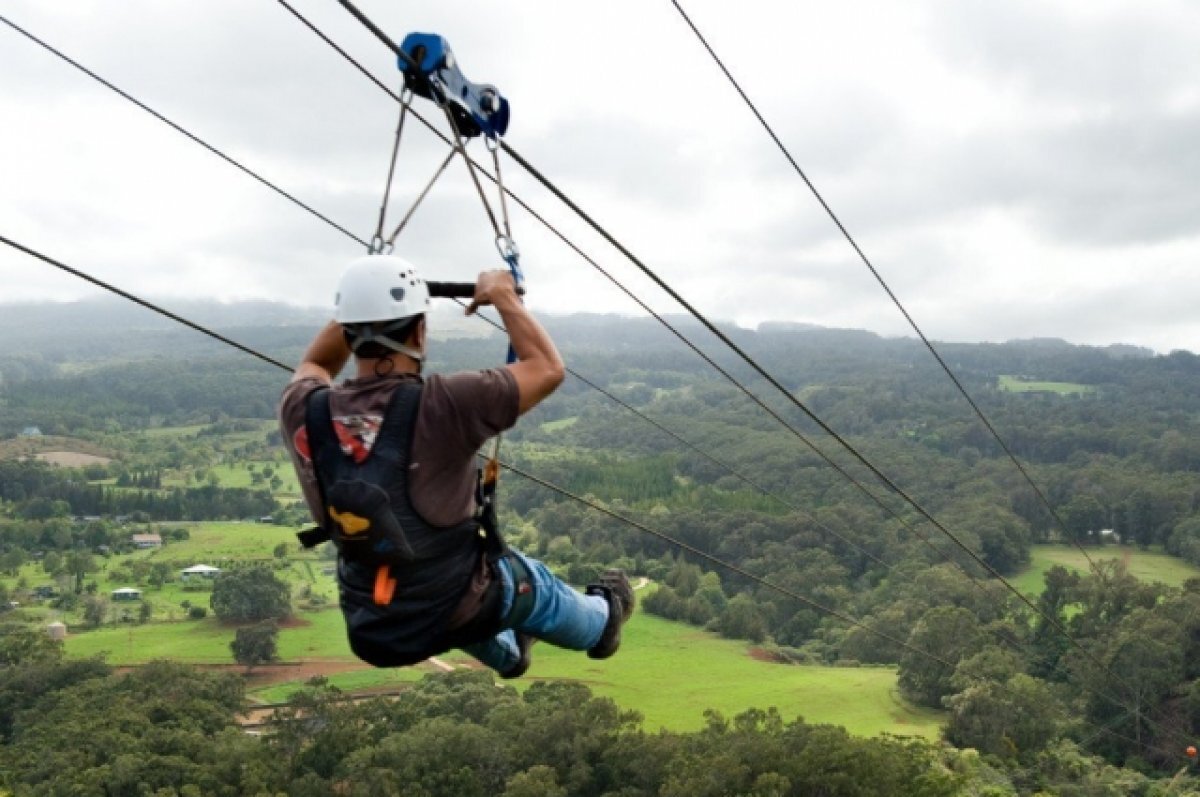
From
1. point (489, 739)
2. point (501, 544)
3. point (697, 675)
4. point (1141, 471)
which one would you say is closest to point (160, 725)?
point (489, 739)

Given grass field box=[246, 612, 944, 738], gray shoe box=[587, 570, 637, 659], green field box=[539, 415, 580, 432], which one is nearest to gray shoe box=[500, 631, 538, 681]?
gray shoe box=[587, 570, 637, 659]

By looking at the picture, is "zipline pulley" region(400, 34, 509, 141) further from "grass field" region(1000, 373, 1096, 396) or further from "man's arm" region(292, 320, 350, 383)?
"grass field" region(1000, 373, 1096, 396)

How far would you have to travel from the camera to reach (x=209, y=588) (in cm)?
4756

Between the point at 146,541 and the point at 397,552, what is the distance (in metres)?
63.9

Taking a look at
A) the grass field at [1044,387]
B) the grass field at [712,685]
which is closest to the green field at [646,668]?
the grass field at [712,685]

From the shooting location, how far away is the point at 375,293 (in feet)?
8.14

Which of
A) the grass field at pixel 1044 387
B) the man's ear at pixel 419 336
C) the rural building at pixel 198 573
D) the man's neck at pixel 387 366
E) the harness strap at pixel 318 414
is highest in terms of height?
the grass field at pixel 1044 387

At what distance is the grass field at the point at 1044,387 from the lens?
139250 mm

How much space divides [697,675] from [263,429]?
299 ft

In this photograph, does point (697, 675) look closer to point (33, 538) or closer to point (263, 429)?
point (33, 538)

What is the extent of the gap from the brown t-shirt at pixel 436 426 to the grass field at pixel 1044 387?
479 feet

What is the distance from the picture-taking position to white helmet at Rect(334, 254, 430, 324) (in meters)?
2.48

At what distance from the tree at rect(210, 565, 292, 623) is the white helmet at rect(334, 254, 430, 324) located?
40792 millimetres

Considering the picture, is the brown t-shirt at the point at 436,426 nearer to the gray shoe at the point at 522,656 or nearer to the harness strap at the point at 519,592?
the harness strap at the point at 519,592
